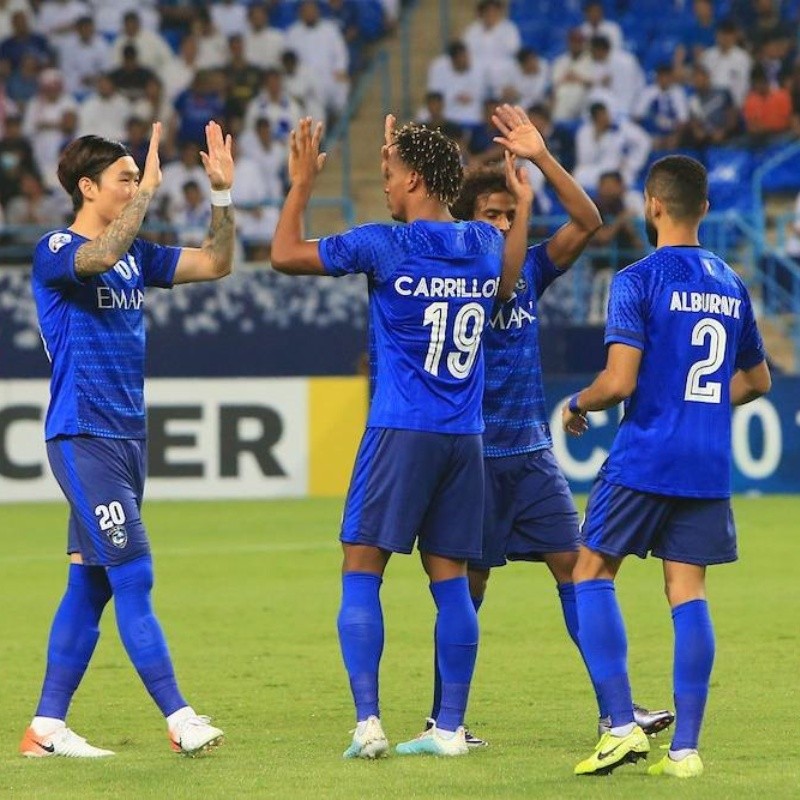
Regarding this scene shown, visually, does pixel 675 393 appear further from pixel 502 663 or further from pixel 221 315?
pixel 221 315

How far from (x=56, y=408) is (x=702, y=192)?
7.26 ft

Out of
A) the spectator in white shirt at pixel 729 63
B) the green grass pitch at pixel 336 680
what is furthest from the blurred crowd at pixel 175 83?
the green grass pitch at pixel 336 680

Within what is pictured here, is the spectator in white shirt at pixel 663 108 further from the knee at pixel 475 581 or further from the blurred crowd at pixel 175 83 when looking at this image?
the knee at pixel 475 581

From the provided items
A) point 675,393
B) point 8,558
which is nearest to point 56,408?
point 675,393

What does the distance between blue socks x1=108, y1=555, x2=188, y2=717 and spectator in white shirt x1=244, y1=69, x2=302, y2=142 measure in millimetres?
14540

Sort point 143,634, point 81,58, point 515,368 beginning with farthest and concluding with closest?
point 81,58 → point 515,368 → point 143,634

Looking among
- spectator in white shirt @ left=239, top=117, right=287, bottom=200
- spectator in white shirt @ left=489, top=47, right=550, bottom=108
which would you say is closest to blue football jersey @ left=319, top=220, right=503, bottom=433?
spectator in white shirt @ left=239, top=117, right=287, bottom=200

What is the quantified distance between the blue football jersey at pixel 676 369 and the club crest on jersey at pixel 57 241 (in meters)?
1.79

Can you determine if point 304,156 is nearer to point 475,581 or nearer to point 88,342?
point 88,342

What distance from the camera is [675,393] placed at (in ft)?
19.6

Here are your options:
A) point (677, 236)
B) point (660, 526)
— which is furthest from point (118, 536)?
point (677, 236)

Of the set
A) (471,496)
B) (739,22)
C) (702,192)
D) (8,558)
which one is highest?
(739,22)

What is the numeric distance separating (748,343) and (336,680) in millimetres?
2676

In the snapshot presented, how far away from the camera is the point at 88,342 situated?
633cm
